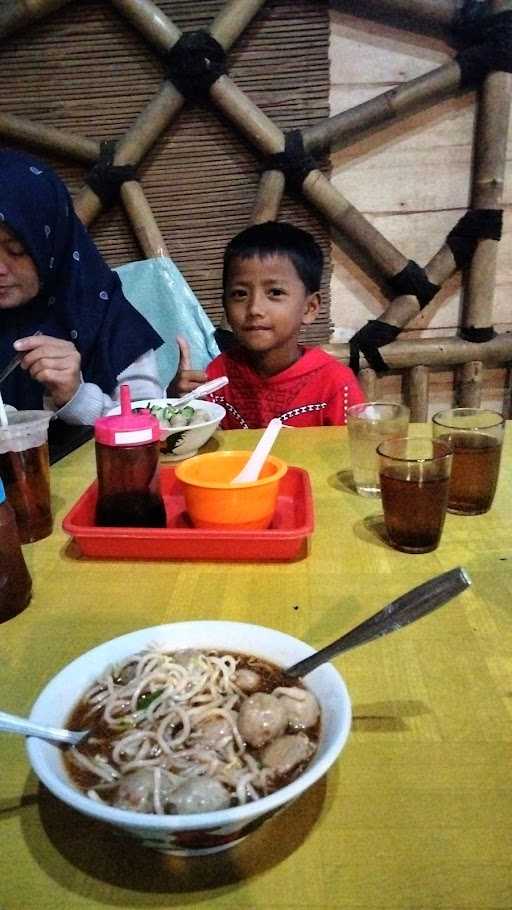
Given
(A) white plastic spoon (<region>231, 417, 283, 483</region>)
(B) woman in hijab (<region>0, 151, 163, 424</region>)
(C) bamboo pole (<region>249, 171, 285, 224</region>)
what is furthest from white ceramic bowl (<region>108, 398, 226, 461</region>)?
(C) bamboo pole (<region>249, 171, 285, 224</region>)

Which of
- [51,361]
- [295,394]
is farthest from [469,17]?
[51,361]

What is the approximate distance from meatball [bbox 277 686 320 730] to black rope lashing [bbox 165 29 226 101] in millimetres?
2406

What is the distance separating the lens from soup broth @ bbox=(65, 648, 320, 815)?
462 millimetres

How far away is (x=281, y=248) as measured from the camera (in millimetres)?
1827

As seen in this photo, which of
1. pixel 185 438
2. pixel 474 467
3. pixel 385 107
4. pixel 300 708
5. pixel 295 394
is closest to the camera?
pixel 300 708

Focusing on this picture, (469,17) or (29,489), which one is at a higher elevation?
(469,17)

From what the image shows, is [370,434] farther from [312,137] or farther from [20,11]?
[20,11]

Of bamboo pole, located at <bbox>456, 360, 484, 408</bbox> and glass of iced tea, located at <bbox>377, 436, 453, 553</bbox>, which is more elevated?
glass of iced tea, located at <bbox>377, 436, 453, 553</bbox>

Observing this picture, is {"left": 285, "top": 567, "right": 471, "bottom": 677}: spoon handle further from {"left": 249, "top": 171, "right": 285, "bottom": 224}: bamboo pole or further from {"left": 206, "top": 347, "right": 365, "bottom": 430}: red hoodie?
{"left": 249, "top": 171, "right": 285, "bottom": 224}: bamboo pole

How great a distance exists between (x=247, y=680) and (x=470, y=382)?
229cm

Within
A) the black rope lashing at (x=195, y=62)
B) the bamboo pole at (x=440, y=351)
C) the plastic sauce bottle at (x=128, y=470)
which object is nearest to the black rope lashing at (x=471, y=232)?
the bamboo pole at (x=440, y=351)

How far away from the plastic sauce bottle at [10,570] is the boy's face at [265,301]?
1.16 meters

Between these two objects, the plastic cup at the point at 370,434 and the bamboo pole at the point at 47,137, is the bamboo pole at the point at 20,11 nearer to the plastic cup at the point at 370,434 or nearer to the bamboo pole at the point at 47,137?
the bamboo pole at the point at 47,137

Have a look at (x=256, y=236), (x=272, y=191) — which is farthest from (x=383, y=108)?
(x=256, y=236)
